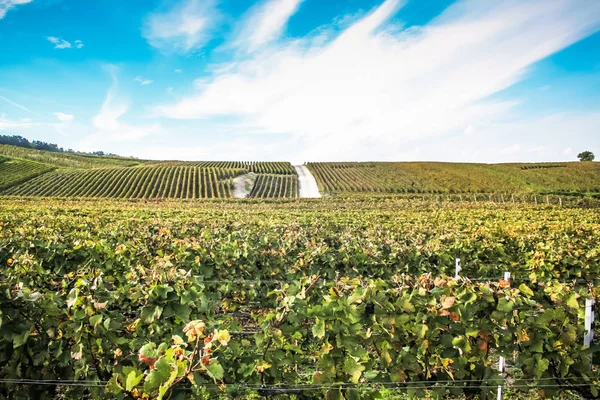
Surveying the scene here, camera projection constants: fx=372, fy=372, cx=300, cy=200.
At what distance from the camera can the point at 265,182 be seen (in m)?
81.9

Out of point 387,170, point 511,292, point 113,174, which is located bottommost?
point 511,292

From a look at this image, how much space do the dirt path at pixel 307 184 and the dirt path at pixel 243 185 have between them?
34.6 feet

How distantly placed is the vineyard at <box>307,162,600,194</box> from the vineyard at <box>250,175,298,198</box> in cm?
606

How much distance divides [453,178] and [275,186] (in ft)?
135

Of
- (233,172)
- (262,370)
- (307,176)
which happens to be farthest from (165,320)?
(307,176)

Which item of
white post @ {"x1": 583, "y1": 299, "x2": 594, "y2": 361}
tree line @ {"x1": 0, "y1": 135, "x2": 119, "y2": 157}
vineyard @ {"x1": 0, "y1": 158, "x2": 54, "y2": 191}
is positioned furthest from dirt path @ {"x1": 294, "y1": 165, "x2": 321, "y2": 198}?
tree line @ {"x1": 0, "y1": 135, "x2": 119, "y2": 157}

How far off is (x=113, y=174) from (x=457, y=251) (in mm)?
79359

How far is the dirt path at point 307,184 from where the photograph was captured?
72750mm

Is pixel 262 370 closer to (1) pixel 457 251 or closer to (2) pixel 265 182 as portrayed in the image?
(1) pixel 457 251

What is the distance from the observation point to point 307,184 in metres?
82.8

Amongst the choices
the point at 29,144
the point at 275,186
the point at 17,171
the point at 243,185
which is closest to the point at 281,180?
the point at 275,186

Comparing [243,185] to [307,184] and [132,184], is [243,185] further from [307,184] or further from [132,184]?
[132,184]

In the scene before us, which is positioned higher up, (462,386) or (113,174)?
(113,174)

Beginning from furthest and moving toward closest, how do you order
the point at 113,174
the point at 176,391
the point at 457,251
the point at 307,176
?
1. the point at 307,176
2. the point at 113,174
3. the point at 457,251
4. the point at 176,391
